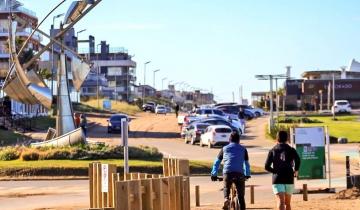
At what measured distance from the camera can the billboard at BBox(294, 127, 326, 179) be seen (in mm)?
22344

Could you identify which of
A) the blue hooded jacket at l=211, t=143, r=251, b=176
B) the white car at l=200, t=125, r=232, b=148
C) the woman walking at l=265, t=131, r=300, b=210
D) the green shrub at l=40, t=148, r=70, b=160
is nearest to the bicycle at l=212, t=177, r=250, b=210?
the blue hooded jacket at l=211, t=143, r=251, b=176

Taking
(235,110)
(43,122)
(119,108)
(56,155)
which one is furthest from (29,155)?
(119,108)

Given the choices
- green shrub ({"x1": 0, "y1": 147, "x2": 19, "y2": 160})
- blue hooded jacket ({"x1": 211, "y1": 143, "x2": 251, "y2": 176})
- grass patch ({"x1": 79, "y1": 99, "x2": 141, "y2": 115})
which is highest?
blue hooded jacket ({"x1": 211, "y1": 143, "x2": 251, "y2": 176})

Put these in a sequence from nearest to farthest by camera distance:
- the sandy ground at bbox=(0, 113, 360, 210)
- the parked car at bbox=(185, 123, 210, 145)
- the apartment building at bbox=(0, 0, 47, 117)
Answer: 1. the sandy ground at bbox=(0, 113, 360, 210)
2. the parked car at bbox=(185, 123, 210, 145)
3. the apartment building at bbox=(0, 0, 47, 117)

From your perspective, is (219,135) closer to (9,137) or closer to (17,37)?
(9,137)

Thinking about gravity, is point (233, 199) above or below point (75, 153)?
above

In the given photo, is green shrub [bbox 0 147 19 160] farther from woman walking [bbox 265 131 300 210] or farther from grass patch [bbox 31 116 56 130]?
grass patch [bbox 31 116 56 130]

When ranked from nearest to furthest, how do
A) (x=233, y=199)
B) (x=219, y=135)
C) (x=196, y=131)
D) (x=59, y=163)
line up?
(x=233, y=199), (x=59, y=163), (x=219, y=135), (x=196, y=131)

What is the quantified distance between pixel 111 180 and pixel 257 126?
183ft

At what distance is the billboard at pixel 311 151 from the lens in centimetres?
2234

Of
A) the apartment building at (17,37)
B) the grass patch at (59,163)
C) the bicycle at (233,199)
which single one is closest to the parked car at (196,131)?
the grass patch at (59,163)

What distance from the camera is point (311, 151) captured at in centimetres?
2242

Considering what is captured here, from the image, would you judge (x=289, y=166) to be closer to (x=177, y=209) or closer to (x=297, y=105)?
(x=177, y=209)

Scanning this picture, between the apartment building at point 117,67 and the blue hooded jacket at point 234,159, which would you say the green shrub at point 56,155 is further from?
the apartment building at point 117,67
